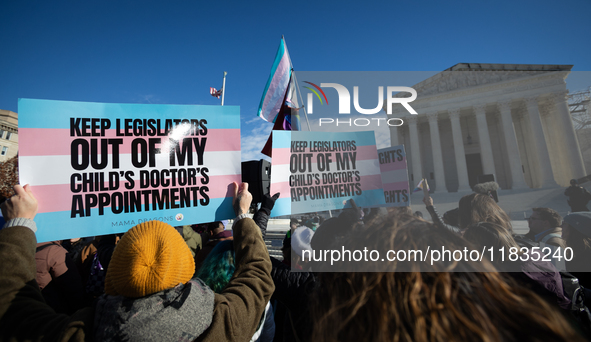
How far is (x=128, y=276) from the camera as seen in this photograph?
3.12ft

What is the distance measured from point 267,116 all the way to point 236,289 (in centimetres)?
445

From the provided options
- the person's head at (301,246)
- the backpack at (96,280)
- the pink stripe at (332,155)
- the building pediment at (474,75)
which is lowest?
the backpack at (96,280)

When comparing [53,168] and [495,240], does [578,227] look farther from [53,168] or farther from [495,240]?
[53,168]

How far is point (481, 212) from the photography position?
2.80 m

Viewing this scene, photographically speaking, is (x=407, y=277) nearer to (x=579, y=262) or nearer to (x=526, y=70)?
(x=579, y=262)

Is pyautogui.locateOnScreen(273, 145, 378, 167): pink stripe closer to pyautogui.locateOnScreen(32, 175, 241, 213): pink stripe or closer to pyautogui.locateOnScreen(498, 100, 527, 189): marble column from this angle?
pyautogui.locateOnScreen(32, 175, 241, 213): pink stripe

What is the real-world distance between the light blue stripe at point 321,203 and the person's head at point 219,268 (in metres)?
0.83

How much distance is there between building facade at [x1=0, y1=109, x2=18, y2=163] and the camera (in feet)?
104

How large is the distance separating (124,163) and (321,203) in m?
1.94

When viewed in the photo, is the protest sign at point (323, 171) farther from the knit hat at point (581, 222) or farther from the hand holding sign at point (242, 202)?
the knit hat at point (581, 222)

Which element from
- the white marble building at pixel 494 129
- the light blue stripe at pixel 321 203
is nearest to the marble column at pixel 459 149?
the white marble building at pixel 494 129

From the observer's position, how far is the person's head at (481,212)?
270 cm

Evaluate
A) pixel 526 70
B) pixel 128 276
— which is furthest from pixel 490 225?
pixel 526 70

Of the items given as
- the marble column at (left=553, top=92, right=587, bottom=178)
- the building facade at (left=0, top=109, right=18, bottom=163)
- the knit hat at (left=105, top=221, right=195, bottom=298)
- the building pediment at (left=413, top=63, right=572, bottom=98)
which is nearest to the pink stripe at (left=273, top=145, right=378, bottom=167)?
the knit hat at (left=105, top=221, right=195, bottom=298)
